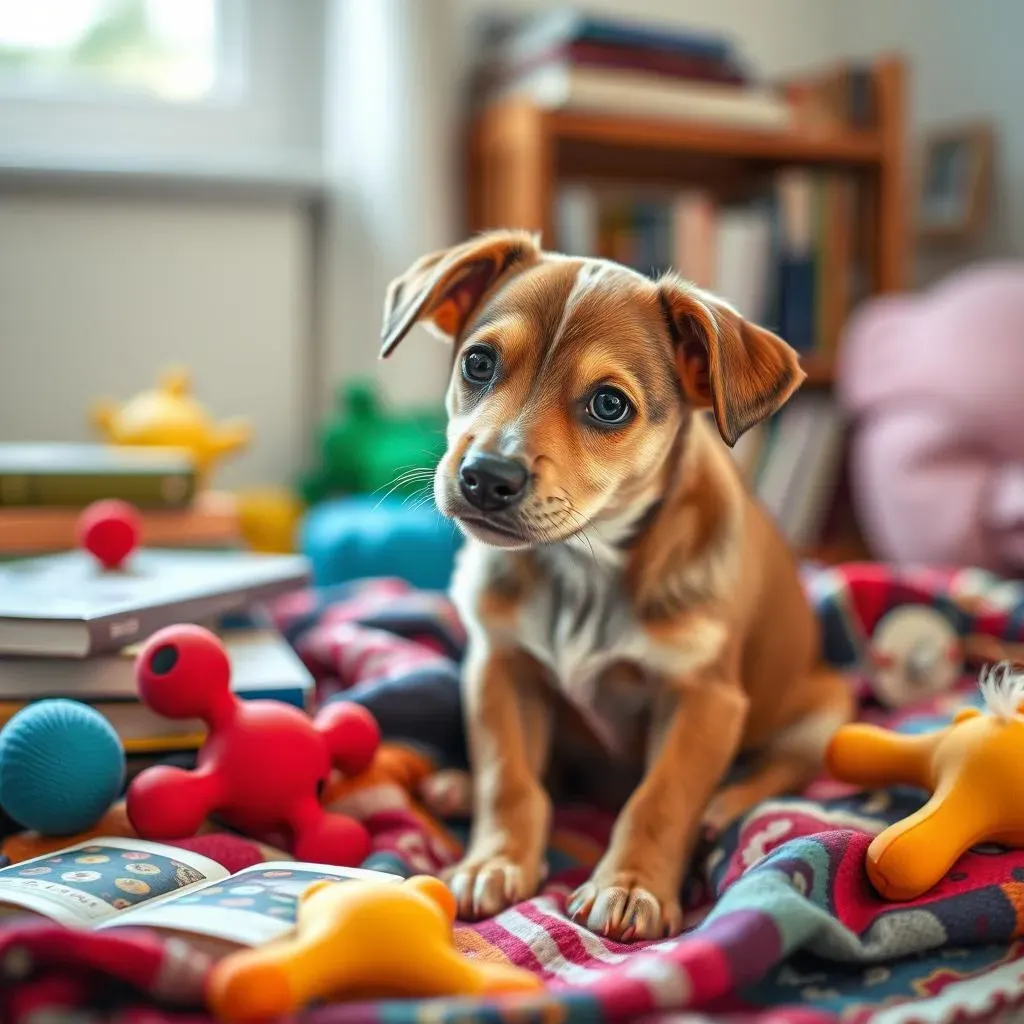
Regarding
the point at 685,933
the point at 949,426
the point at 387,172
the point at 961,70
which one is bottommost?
the point at 685,933

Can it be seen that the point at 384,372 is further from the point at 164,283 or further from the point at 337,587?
the point at 337,587

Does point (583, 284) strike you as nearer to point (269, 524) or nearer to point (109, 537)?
point (109, 537)

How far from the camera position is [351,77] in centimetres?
240

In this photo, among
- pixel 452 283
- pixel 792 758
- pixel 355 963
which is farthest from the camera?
pixel 792 758

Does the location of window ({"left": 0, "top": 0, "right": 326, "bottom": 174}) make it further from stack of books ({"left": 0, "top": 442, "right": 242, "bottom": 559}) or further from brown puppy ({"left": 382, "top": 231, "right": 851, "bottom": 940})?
brown puppy ({"left": 382, "top": 231, "right": 851, "bottom": 940})

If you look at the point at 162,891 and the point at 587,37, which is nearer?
the point at 162,891

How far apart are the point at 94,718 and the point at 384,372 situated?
4.75 feet

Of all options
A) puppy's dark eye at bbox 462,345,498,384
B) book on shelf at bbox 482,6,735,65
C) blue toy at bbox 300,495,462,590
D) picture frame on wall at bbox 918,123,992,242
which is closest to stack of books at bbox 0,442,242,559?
blue toy at bbox 300,495,462,590

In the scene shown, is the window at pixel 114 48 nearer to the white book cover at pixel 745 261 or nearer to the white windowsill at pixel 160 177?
the white windowsill at pixel 160 177

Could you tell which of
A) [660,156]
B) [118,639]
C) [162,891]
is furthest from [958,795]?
[660,156]

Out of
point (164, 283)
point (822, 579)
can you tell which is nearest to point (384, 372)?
point (164, 283)

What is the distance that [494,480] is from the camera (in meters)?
0.96

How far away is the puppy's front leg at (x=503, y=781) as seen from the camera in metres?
1.03

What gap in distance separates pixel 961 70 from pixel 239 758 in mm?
2570
